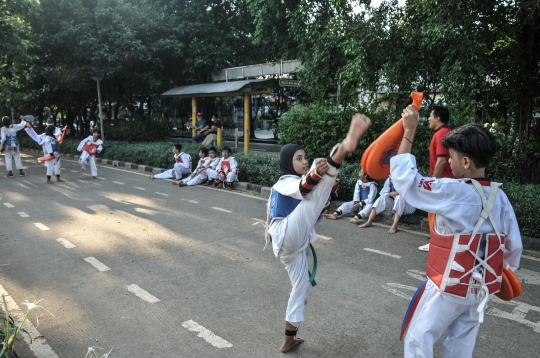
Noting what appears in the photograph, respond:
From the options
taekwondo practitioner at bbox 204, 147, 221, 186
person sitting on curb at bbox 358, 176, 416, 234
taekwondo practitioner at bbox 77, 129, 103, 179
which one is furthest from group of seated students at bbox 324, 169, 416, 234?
taekwondo practitioner at bbox 77, 129, 103, 179

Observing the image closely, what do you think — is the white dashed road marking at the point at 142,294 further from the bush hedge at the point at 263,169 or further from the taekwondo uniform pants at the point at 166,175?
the taekwondo uniform pants at the point at 166,175

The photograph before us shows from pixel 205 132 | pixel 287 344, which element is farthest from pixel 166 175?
pixel 287 344

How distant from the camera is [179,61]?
20969mm

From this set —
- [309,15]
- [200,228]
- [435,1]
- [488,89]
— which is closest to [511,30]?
[488,89]

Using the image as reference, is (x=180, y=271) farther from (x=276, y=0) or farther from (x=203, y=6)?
(x=203, y=6)

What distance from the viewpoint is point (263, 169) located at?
1068 cm

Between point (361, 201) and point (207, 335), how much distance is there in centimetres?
476

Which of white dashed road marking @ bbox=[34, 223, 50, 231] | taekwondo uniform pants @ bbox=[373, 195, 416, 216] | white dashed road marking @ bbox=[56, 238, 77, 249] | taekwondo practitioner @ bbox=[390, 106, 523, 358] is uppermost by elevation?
taekwondo practitioner @ bbox=[390, 106, 523, 358]

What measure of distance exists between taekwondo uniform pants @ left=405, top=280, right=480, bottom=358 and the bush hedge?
4503 mm

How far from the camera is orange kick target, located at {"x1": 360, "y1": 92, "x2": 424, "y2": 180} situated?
8.19ft

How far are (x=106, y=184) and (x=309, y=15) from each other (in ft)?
24.2

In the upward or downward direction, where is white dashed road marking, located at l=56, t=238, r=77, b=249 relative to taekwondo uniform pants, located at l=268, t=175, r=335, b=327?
downward

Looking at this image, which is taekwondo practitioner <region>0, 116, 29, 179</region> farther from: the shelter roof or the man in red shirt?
the man in red shirt

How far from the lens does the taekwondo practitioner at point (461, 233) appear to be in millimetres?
2303
